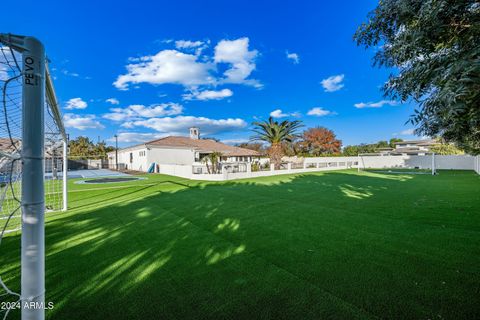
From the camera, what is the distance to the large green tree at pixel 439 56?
76.0 inches

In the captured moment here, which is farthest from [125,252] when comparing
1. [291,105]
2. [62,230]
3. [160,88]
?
[291,105]

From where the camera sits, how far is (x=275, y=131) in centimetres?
2186

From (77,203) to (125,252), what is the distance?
611 cm

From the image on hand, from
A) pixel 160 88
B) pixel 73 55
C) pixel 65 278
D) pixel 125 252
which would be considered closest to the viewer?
pixel 65 278

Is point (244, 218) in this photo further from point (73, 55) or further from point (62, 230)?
point (73, 55)

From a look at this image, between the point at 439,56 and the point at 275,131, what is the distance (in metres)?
19.6

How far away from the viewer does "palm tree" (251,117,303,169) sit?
2181 cm

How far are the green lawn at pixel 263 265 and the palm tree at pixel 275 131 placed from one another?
1593 centimetres

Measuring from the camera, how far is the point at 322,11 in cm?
1517

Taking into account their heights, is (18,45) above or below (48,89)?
below

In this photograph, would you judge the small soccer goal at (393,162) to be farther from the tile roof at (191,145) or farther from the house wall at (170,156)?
the house wall at (170,156)

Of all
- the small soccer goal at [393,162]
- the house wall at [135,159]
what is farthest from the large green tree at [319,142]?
the house wall at [135,159]

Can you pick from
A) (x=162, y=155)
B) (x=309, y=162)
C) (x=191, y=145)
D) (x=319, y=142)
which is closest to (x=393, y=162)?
(x=319, y=142)

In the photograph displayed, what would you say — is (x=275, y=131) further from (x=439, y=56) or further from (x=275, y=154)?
(x=439, y=56)
